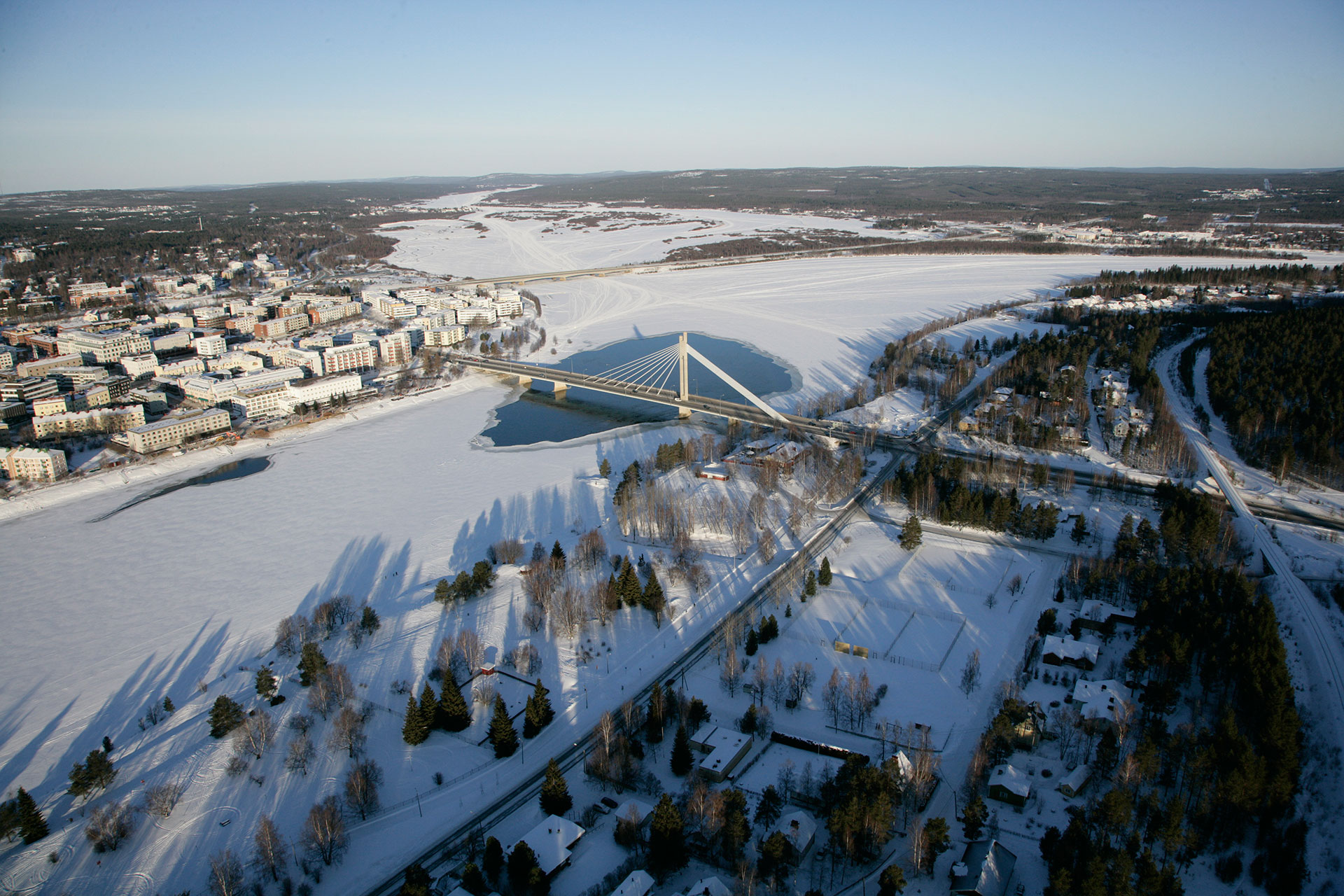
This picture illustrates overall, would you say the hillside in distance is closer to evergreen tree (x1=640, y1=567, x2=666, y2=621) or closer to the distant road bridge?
the distant road bridge

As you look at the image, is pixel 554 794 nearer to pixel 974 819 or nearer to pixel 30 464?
pixel 974 819

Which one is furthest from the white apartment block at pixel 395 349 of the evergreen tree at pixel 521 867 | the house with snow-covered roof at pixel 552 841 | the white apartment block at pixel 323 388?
the evergreen tree at pixel 521 867

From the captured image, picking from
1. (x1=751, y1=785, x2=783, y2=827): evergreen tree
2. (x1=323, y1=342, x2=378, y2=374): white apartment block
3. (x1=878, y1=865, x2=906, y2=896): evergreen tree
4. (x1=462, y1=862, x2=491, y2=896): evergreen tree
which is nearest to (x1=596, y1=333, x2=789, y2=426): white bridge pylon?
(x1=323, y1=342, x2=378, y2=374): white apartment block

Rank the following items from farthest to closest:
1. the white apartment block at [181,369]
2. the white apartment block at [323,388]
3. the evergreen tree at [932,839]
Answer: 1. the white apartment block at [181,369]
2. the white apartment block at [323,388]
3. the evergreen tree at [932,839]

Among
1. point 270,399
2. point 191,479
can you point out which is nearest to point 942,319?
point 270,399

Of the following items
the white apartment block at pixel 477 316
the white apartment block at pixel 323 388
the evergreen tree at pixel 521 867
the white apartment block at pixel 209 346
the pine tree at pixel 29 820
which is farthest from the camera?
the white apartment block at pixel 477 316

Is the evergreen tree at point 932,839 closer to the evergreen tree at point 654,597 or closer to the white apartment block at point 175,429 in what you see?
the evergreen tree at point 654,597

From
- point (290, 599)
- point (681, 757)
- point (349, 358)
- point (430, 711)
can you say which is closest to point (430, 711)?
point (430, 711)
